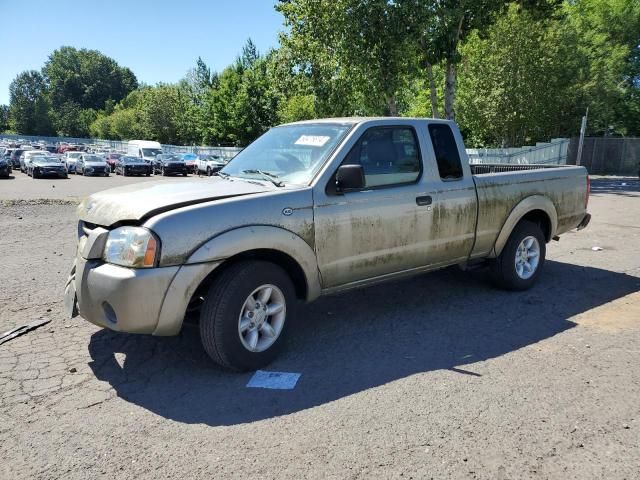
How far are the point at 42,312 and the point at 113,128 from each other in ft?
294

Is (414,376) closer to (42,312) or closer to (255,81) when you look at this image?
(42,312)

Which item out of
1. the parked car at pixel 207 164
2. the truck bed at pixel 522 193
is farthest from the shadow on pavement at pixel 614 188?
the parked car at pixel 207 164

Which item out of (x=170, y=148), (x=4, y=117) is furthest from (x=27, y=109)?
(x=170, y=148)

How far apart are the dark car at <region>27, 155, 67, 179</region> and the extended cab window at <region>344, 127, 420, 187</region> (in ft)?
96.0

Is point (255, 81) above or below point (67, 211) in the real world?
above

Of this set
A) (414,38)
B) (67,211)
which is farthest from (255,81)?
(67,211)

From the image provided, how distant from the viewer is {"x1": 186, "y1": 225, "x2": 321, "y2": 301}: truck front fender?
3.68 m

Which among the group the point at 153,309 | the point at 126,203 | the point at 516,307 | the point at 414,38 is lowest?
the point at 516,307

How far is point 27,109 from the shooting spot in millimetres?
109688

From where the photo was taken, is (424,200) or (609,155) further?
(609,155)

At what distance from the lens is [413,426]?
3.21m

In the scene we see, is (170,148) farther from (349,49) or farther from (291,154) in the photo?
(291,154)

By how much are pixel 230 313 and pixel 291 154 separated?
171 centimetres

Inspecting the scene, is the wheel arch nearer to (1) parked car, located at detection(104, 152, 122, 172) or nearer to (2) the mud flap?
(2) the mud flap
